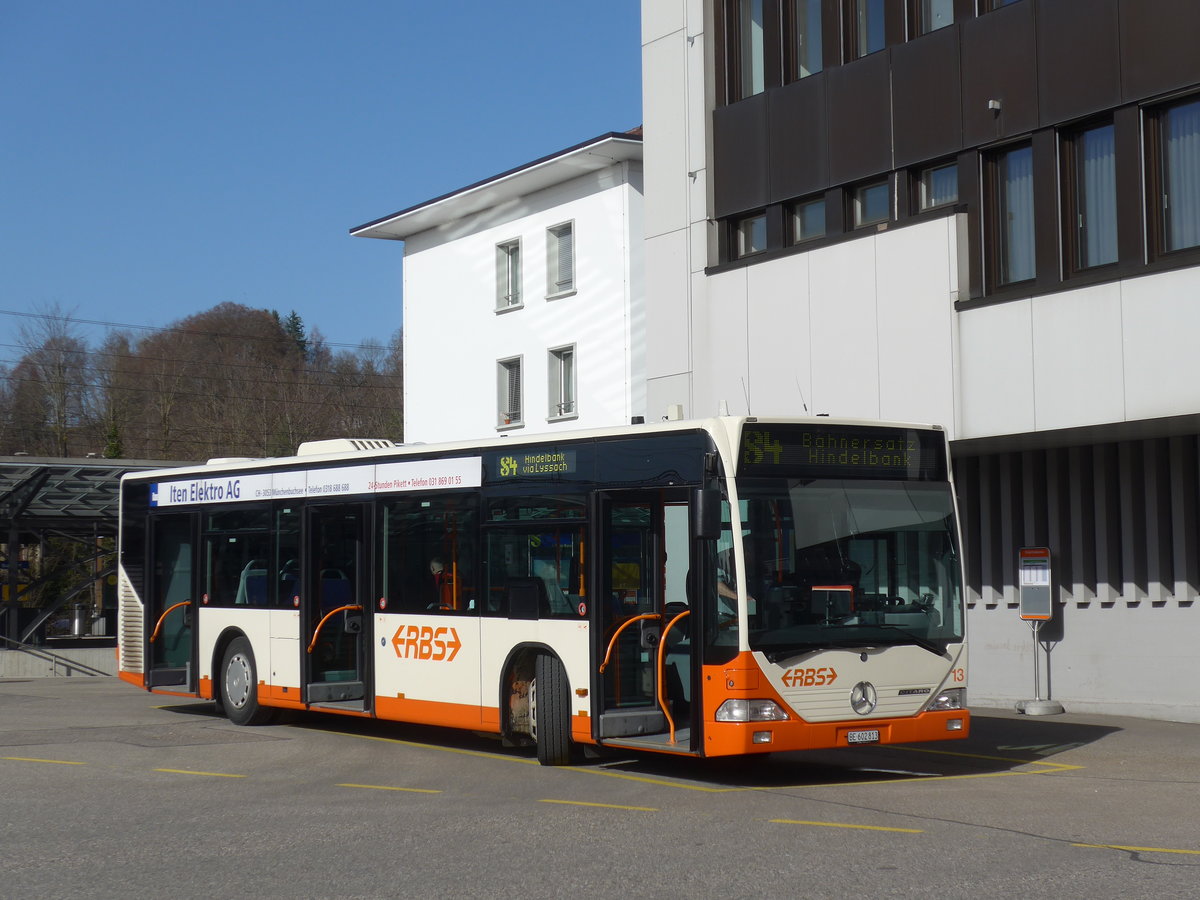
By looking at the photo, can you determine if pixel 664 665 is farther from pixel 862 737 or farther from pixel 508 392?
pixel 508 392

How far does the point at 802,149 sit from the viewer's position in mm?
20547

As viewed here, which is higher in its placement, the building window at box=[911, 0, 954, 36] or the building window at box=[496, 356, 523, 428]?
the building window at box=[911, 0, 954, 36]

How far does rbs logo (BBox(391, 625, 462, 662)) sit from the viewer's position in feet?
45.6

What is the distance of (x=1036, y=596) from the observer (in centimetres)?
1853

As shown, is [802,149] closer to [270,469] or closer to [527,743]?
[270,469]

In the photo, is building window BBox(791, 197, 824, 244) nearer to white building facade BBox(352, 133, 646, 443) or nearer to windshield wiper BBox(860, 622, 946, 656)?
white building facade BBox(352, 133, 646, 443)

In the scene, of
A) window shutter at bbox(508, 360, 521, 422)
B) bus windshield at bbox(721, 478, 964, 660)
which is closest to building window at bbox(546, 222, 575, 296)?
window shutter at bbox(508, 360, 521, 422)

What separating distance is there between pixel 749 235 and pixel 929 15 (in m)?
4.11

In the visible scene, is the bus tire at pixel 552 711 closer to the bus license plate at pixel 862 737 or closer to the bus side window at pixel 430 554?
the bus side window at pixel 430 554

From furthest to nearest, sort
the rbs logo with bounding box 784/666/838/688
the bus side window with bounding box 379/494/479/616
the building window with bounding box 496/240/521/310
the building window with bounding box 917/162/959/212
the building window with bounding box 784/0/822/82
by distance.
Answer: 1. the building window with bounding box 496/240/521/310
2. the building window with bounding box 784/0/822/82
3. the building window with bounding box 917/162/959/212
4. the bus side window with bounding box 379/494/479/616
5. the rbs logo with bounding box 784/666/838/688

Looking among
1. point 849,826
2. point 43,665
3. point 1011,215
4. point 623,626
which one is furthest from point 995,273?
point 43,665

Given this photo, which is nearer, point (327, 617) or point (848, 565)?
point (848, 565)

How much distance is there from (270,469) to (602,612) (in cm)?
578

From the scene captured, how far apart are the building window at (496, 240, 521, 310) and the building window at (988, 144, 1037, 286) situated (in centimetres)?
1578
